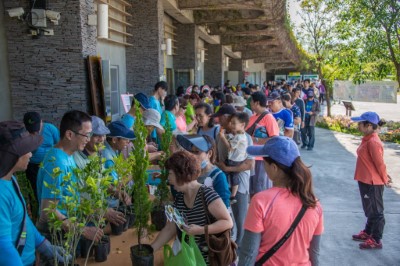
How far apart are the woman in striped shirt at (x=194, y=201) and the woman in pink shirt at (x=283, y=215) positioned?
1.23 ft

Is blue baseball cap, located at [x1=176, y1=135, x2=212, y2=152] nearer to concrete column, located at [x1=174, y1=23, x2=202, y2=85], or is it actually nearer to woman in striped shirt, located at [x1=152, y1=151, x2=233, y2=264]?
woman in striped shirt, located at [x1=152, y1=151, x2=233, y2=264]

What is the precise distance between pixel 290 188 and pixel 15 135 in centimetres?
153

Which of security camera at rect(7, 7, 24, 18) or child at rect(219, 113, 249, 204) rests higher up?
security camera at rect(7, 7, 24, 18)

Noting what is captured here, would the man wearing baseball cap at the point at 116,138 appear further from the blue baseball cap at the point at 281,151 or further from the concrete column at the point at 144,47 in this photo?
the concrete column at the point at 144,47

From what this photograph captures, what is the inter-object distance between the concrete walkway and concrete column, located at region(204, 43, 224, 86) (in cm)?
867

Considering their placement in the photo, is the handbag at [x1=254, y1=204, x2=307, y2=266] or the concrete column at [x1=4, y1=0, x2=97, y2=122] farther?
the concrete column at [x1=4, y1=0, x2=97, y2=122]

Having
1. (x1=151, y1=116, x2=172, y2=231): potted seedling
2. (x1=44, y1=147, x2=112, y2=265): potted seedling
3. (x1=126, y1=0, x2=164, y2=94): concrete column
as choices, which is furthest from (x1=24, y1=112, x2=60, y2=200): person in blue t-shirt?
(x1=126, y1=0, x2=164, y2=94): concrete column

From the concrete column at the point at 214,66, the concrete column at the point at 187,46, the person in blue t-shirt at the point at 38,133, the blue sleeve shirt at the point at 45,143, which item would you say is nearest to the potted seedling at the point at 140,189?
the person in blue t-shirt at the point at 38,133

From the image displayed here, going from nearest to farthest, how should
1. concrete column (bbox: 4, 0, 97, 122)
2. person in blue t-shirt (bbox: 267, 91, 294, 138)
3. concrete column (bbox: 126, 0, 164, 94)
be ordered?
concrete column (bbox: 4, 0, 97, 122) < person in blue t-shirt (bbox: 267, 91, 294, 138) < concrete column (bbox: 126, 0, 164, 94)

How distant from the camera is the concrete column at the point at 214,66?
1977cm

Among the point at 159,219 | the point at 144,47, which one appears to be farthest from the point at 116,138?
the point at 144,47

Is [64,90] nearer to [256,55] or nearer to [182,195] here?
[182,195]

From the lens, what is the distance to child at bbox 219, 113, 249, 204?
454 centimetres

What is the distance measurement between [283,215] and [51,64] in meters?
5.04
